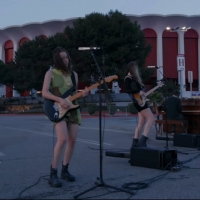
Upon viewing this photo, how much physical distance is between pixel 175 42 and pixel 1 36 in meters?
27.3

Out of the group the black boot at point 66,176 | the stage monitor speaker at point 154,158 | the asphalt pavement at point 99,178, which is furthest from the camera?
the stage monitor speaker at point 154,158

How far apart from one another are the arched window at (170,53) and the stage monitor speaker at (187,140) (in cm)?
4635

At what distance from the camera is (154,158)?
6723 mm

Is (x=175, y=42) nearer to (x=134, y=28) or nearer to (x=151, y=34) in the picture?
(x=151, y=34)

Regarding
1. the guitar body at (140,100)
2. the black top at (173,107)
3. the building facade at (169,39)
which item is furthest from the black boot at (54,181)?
the building facade at (169,39)

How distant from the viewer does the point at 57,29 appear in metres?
56.6

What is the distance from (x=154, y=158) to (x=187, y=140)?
114 inches

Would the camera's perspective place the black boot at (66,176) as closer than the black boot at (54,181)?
No

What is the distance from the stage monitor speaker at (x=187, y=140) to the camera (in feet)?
30.2

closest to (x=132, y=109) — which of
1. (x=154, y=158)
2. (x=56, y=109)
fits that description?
(x=154, y=158)

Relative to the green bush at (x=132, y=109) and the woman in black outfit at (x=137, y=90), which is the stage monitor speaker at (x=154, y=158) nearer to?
the woman in black outfit at (x=137, y=90)

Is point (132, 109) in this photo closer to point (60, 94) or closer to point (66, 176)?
point (66, 176)

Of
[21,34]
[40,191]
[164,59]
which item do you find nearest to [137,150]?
[40,191]

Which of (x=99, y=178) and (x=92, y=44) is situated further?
(x=92, y=44)
